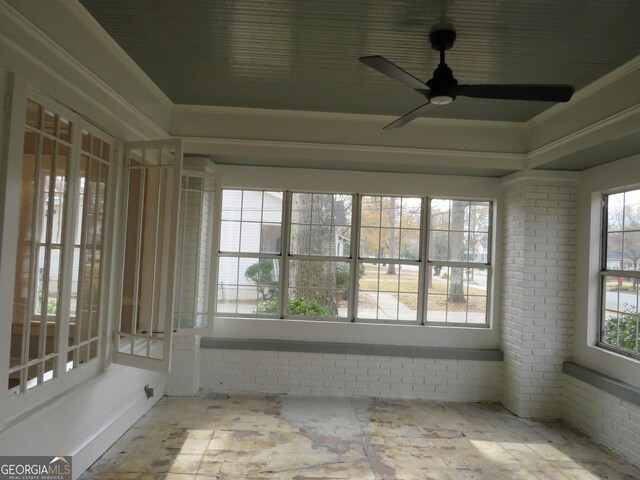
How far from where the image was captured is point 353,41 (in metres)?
2.66

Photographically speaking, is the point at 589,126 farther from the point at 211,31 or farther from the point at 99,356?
the point at 99,356

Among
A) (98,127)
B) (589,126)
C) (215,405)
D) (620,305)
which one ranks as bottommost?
(215,405)

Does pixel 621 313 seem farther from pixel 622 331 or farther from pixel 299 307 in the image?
pixel 299 307

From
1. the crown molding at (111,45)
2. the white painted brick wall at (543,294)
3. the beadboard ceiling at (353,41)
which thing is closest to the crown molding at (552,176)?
the white painted brick wall at (543,294)

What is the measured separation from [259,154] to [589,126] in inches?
113

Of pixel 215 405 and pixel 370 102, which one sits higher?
pixel 370 102

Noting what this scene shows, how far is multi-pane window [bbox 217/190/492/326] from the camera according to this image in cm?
453

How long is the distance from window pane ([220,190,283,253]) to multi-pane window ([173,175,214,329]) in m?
0.29

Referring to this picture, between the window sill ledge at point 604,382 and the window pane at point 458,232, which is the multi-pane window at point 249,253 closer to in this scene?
the window pane at point 458,232

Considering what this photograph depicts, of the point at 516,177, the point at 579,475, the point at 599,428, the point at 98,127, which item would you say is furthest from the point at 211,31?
the point at 599,428

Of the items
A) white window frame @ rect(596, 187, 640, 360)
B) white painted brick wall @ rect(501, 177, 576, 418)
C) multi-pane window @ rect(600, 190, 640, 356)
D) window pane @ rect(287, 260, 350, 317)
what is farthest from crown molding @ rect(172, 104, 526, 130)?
window pane @ rect(287, 260, 350, 317)

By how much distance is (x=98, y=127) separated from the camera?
289cm

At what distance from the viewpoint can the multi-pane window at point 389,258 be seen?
4535mm

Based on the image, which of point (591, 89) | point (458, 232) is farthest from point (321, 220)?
point (591, 89)
